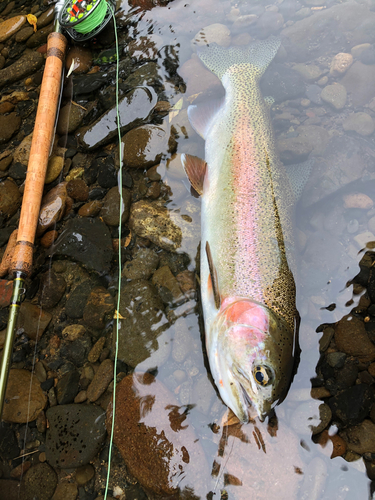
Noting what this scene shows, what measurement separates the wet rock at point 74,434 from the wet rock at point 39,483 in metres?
0.07

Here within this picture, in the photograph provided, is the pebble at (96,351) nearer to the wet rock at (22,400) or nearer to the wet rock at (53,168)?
the wet rock at (22,400)

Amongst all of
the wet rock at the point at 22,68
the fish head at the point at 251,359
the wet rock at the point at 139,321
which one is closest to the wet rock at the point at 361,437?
the fish head at the point at 251,359

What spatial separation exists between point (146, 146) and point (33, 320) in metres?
1.91

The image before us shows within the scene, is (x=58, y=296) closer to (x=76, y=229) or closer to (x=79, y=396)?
(x=76, y=229)

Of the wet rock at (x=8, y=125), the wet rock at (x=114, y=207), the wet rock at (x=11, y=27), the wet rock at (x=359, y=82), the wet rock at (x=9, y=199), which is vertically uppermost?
the wet rock at (x=11, y=27)

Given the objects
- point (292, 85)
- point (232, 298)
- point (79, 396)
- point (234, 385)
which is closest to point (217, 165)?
point (232, 298)

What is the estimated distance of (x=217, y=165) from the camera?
2623 millimetres

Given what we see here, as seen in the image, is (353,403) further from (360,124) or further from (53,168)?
(53,168)

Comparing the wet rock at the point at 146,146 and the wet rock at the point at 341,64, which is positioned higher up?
the wet rock at the point at 146,146

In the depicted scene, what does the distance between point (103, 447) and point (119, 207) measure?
1.96 metres

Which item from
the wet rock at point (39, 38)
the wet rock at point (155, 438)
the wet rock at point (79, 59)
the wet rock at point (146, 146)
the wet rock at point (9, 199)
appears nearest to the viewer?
the wet rock at point (155, 438)

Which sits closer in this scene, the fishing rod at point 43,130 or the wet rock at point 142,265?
the fishing rod at point 43,130

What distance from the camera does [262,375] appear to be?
190 cm

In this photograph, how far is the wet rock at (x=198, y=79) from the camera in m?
3.20
